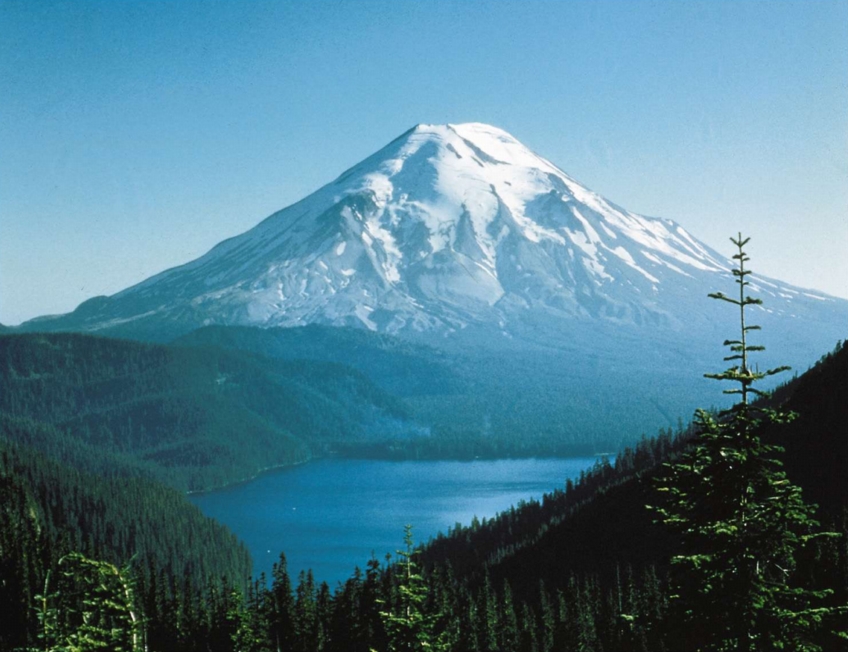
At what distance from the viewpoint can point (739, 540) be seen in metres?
16.0

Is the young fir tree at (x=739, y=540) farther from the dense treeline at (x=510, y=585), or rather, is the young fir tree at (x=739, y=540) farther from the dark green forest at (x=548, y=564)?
the dense treeline at (x=510, y=585)

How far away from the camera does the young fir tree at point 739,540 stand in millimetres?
15617

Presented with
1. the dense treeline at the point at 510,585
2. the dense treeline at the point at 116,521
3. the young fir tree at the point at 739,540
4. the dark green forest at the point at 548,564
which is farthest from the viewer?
the dense treeline at the point at 116,521

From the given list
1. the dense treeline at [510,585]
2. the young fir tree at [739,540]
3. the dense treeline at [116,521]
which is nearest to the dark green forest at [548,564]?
the young fir tree at [739,540]

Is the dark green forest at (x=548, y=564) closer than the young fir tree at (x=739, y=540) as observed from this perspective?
No

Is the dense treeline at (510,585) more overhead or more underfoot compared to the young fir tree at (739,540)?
more underfoot

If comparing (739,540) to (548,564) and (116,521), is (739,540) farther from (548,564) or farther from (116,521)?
(116,521)

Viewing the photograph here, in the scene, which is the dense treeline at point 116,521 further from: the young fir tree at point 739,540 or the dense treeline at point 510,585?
the young fir tree at point 739,540

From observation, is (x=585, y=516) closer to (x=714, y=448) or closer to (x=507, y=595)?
(x=507, y=595)

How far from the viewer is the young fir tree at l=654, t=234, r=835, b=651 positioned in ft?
51.2

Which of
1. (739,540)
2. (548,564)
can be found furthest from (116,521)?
(739,540)

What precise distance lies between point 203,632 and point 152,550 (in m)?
74.8

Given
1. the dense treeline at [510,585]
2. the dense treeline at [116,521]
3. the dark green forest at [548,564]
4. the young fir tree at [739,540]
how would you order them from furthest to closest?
the dense treeline at [116,521], the dense treeline at [510,585], the dark green forest at [548,564], the young fir tree at [739,540]

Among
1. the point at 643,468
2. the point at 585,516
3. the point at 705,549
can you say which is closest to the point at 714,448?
the point at 705,549
